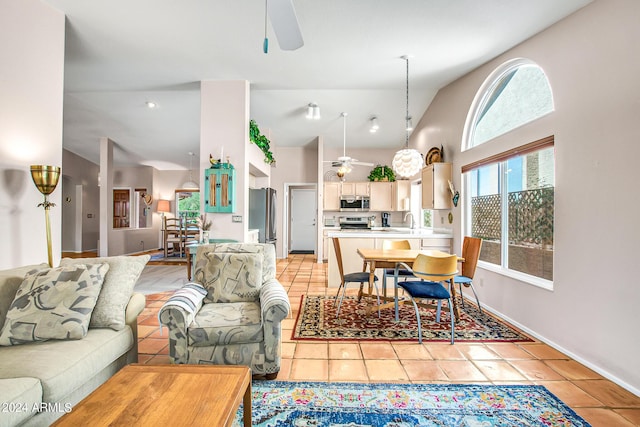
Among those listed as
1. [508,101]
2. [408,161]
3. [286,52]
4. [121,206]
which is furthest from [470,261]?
[121,206]

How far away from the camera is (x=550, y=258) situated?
2777 millimetres

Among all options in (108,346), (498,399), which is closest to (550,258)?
(498,399)

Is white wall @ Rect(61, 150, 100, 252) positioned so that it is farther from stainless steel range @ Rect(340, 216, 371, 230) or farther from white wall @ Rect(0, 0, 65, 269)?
stainless steel range @ Rect(340, 216, 371, 230)

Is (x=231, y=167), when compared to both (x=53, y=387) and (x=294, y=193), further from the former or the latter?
(x=294, y=193)

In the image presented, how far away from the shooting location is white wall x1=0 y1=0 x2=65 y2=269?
2311mm

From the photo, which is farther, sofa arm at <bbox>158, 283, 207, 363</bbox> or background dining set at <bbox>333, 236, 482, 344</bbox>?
background dining set at <bbox>333, 236, 482, 344</bbox>

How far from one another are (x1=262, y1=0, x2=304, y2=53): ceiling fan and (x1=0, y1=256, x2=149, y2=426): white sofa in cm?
179

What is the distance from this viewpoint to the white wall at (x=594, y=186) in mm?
1999

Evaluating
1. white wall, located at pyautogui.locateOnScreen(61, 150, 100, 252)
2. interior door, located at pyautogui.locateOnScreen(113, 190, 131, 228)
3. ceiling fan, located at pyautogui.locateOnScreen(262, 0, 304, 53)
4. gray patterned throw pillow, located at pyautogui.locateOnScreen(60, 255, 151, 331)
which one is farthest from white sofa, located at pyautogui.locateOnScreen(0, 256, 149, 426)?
interior door, located at pyautogui.locateOnScreen(113, 190, 131, 228)

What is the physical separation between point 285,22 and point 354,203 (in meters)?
5.48

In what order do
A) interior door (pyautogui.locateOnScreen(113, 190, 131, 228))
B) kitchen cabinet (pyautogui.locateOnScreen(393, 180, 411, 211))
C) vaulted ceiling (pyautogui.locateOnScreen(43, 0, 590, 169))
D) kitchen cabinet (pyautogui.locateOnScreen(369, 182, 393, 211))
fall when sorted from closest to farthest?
vaulted ceiling (pyautogui.locateOnScreen(43, 0, 590, 169)), kitchen cabinet (pyautogui.locateOnScreen(393, 180, 411, 211)), kitchen cabinet (pyautogui.locateOnScreen(369, 182, 393, 211)), interior door (pyautogui.locateOnScreen(113, 190, 131, 228))

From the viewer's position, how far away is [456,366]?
2268mm

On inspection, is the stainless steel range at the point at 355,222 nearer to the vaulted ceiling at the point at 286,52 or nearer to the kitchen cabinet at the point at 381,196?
the kitchen cabinet at the point at 381,196

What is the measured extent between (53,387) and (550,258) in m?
3.66
